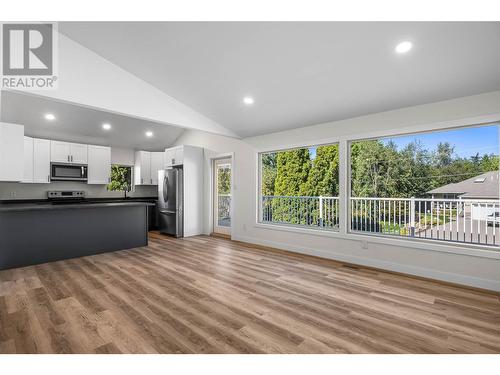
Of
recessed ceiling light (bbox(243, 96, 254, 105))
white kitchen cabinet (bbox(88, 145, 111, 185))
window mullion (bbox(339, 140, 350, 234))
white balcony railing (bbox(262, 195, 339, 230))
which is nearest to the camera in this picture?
recessed ceiling light (bbox(243, 96, 254, 105))

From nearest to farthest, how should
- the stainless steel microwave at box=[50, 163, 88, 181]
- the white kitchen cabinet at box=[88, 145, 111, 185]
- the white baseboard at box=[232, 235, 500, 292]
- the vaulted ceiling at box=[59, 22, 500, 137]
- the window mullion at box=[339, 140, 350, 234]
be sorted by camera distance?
1. the vaulted ceiling at box=[59, 22, 500, 137]
2. the white baseboard at box=[232, 235, 500, 292]
3. the window mullion at box=[339, 140, 350, 234]
4. the stainless steel microwave at box=[50, 163, 88, 181]
5. the white kitchen cabinet at box=[88, 145, 111, 185]

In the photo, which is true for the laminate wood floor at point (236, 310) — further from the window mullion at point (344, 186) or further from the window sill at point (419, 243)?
the window mullion at point (344, 186)

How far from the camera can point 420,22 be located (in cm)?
211

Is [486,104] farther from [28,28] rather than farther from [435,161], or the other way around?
[28,28]

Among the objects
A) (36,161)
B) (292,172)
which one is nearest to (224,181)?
(292,172)

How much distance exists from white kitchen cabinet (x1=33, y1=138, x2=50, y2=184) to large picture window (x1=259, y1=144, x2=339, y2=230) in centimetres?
481

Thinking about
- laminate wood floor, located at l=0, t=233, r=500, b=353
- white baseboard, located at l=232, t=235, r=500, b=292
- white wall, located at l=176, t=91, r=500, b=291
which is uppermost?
white wall, located at l=176, t=91, r=500, b=291

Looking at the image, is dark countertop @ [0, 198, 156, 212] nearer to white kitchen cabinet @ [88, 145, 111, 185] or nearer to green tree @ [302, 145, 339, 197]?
white kitchen cabinet @ [88, 145, 111, 185]

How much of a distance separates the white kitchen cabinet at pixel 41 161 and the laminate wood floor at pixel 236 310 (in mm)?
2686

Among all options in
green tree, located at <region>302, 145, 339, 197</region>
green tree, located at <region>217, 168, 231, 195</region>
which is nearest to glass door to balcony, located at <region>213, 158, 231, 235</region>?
green tree, located at <region>217, 168, 231, 195</region>

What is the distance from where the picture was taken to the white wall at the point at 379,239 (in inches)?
115

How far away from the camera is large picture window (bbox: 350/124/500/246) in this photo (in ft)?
10.4

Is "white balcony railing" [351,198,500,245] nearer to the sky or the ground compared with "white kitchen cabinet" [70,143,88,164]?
nearer to the ground

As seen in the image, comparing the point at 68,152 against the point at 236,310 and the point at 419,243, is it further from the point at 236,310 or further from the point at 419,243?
the point at 419,243
